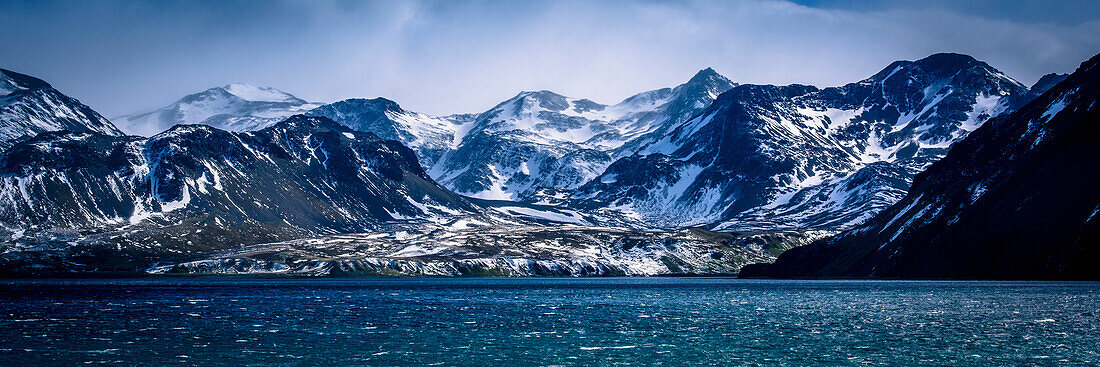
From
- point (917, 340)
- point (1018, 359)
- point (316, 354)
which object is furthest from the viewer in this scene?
point (917, 340)

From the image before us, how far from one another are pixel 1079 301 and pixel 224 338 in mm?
111085

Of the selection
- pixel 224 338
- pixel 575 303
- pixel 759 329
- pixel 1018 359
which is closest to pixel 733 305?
pixel 575 303

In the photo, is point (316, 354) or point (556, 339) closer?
point (316, 354)

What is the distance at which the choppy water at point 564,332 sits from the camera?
68000mm

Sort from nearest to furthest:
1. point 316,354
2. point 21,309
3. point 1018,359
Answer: point 1018,359, point 316,354, point 21,309

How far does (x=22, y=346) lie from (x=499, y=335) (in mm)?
42088

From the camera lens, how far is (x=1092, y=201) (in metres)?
199

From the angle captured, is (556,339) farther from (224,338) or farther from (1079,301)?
(1079,301)

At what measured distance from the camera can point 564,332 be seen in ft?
294

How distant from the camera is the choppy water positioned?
68000 mm

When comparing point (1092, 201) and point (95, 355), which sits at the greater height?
point (1092, 201)

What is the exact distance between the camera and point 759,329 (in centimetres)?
9106

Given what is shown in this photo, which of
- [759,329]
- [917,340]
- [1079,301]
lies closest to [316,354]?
[759,329]

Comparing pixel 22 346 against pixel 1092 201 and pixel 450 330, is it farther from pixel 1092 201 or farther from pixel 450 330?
pixel 1092 201
